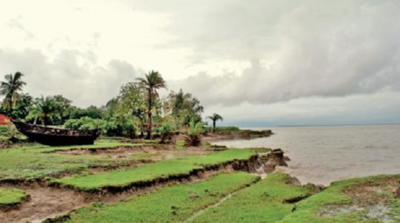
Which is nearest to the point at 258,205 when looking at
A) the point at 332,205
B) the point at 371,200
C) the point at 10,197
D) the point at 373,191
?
the point at 332,205

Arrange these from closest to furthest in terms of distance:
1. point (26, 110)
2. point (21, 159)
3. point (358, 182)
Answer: point (358, 182)
point (21, 159)
point (26, 110)

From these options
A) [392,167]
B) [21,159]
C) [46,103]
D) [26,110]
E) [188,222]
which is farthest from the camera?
[26,110]

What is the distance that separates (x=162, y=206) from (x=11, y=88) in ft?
194

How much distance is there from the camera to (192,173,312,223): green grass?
32.9ft

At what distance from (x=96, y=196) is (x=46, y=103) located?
35.3 m

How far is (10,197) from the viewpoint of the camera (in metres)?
11.5

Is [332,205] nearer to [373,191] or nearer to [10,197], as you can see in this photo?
[373,191]

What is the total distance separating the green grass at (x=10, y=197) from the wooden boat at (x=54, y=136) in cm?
2105

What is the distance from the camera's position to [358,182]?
14125mm

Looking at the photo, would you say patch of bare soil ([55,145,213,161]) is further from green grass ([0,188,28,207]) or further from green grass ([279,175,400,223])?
green grass ([279,175,400,223])

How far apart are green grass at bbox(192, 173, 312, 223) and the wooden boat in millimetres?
23198

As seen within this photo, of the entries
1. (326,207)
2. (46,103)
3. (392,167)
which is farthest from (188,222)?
(46,103)

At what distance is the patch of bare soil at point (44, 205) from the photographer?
10359 mm

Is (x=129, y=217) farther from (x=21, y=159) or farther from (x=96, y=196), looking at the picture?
(x=21, y=159)
